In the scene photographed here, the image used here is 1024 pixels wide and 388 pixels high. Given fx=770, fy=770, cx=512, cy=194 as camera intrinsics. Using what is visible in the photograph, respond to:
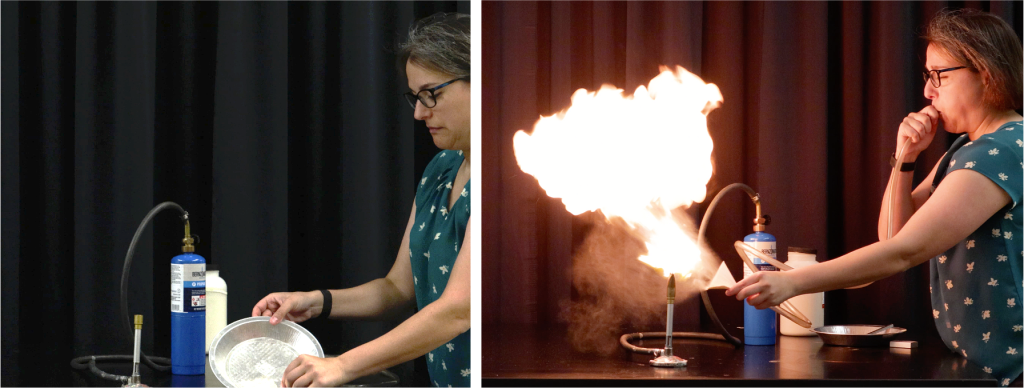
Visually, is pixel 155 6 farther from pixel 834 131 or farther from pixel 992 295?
pixel 834 131

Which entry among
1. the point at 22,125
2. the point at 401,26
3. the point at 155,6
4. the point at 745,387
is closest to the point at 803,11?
the point at 745,387

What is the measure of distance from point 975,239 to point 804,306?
1.40 feet

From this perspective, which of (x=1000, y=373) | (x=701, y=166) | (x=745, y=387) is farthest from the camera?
(x=701, y=166)

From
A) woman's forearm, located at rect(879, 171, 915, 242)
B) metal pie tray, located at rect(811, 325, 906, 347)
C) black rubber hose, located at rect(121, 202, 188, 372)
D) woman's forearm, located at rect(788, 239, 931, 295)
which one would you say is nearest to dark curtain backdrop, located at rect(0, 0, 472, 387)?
black rubber hose, located at rect(121, 202, 188, 372)

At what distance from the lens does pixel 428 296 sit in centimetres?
103

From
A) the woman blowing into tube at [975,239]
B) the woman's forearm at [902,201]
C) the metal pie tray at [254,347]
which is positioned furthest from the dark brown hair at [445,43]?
the woman's forearm at [902,201]

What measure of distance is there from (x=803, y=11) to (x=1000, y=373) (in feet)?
3.60

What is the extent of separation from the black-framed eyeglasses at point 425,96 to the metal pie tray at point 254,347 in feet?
1.05

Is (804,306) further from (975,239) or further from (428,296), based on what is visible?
(428,296)

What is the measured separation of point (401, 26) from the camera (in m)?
0.98

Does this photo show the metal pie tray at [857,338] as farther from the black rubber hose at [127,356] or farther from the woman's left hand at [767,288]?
the black rubber hose at [127,356]

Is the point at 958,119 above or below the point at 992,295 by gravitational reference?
above

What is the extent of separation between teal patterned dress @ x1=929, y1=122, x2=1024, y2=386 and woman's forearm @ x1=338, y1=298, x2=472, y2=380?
1.10 meters

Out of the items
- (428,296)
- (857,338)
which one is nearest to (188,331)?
(428,296)
